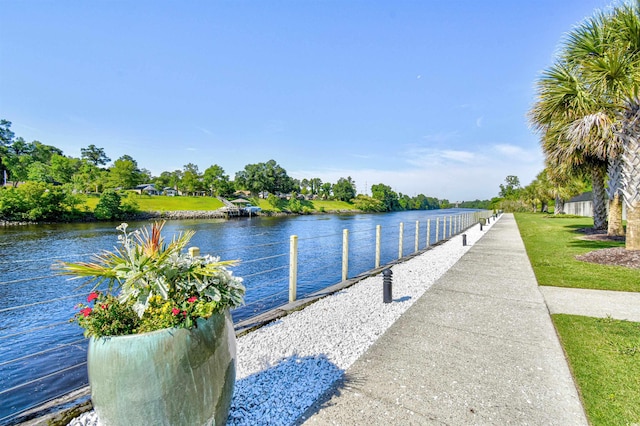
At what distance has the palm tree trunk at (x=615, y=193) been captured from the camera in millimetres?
12000

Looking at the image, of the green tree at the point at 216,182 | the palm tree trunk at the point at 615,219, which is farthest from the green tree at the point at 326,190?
the palm tree trunk at the point at 615,219

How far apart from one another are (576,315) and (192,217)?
5758 centimetres

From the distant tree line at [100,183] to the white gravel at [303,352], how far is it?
1762 inches

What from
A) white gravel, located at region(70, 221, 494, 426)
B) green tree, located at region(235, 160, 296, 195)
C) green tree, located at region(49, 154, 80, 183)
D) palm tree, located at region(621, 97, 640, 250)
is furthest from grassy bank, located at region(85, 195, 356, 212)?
palm tree, located at region(621, 97, 640, 250)

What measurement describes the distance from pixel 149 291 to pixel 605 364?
4088 mm

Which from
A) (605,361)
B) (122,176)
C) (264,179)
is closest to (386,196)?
(264,179)

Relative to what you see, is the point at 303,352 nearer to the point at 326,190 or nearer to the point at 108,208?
the point at 108,208

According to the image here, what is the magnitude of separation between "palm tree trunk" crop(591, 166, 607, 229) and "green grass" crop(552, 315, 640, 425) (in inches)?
609

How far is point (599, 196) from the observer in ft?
53.0

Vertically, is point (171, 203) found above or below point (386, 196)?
below

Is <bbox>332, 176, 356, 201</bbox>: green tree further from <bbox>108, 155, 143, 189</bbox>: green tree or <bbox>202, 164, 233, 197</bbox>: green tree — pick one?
<bbox>108, 155, 143, 189</bbox>: green tree

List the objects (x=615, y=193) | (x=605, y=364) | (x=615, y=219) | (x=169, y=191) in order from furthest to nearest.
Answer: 1. (x=169, y=191)
2. (x=615, y=219)
3. (x=615, y=193)
4. (x=605, y=364)

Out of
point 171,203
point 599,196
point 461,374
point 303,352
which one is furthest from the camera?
point 171,203

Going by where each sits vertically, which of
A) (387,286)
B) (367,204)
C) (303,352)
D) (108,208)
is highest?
(367,204)
